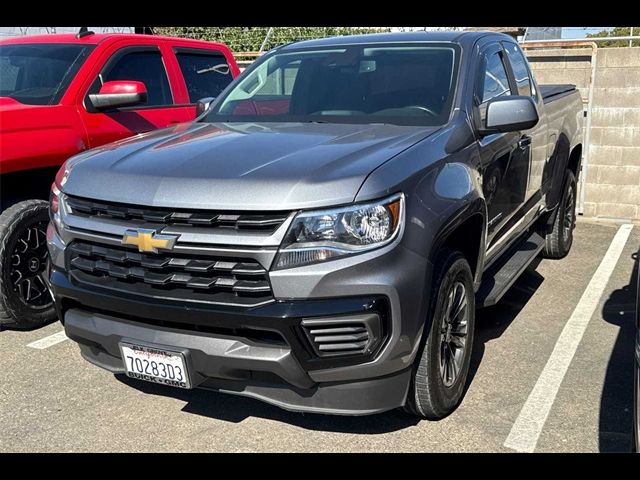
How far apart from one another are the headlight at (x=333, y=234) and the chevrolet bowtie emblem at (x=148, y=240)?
1.57 feet

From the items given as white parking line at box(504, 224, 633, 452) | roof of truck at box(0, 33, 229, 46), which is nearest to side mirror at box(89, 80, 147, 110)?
roof of truck at box(0, 33, 229, 46)

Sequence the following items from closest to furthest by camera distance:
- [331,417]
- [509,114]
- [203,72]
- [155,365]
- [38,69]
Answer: [155,365] → [331,417] → [509,114] → [38,69] → [203,72]

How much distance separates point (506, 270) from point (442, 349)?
53.5 inches

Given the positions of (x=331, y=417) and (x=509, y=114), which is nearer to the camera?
(x=331, y=417)

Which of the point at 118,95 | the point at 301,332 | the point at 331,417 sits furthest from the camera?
the point at 118,95

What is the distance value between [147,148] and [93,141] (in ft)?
5.82

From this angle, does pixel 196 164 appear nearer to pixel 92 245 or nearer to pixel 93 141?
pixel 92 245

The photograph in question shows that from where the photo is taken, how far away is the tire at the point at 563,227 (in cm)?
626

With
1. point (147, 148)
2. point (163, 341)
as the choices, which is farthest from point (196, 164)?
Result: point (163, 341)

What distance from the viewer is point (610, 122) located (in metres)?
8.21

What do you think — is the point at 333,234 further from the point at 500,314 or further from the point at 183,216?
the point at 500,314

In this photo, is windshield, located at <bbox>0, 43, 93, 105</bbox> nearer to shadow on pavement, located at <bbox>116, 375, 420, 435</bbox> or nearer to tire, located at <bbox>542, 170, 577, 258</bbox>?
shadow on pavement, located at <bbox>116, 375, 420, 435</bbox>

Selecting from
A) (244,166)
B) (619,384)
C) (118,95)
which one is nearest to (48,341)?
(118,95)

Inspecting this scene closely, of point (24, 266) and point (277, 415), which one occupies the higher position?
point (24, 266)
